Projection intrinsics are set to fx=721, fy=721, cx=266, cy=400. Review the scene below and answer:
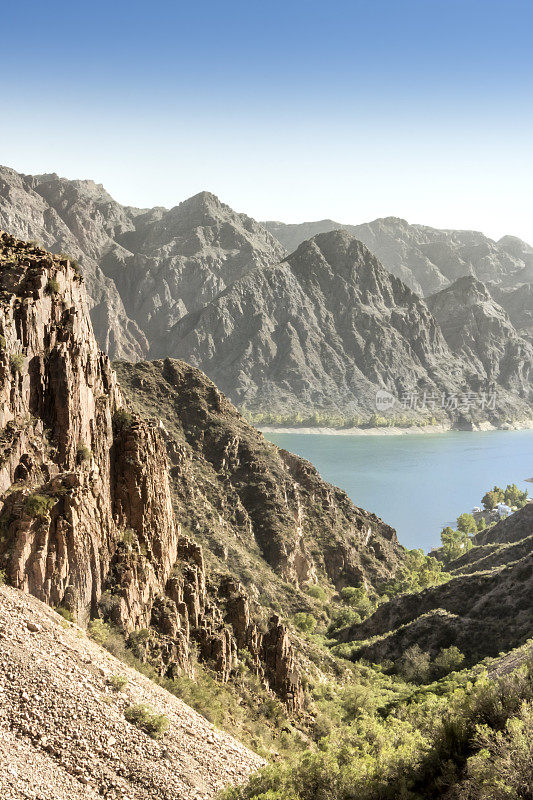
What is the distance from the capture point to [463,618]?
171ft

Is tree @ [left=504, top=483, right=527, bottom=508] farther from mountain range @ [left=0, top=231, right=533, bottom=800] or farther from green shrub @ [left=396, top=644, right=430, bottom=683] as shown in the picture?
green shrub @ [left=396, top=644, right=430, bottom=683]

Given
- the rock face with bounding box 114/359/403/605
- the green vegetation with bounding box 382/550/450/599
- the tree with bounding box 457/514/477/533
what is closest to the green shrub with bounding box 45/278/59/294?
the rock face with bounding box 114/359/403/605

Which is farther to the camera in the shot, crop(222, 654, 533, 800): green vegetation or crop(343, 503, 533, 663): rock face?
crop(343, 503, 533, 663): rock face

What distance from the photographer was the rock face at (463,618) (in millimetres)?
48969

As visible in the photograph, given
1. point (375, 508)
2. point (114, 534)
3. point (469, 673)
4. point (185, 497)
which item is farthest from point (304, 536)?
point (375, 508)

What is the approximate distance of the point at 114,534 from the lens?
3167 centimetres

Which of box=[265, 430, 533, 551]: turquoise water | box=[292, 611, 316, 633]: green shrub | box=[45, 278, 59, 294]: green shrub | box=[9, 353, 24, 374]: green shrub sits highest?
box=[45, 278, 59, 294]: green shrub

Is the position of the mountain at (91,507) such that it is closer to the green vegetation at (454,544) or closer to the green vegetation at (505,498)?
the green vegetation at (454,544)

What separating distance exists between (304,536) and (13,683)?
5277 centimetres

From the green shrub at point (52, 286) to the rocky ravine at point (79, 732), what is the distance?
13.7 metres

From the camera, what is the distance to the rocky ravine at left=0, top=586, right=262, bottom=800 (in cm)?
2103

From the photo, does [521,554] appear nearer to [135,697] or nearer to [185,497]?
[185,497]

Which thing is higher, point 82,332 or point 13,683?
point 82,332

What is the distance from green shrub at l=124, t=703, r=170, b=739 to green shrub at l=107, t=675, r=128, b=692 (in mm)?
835
